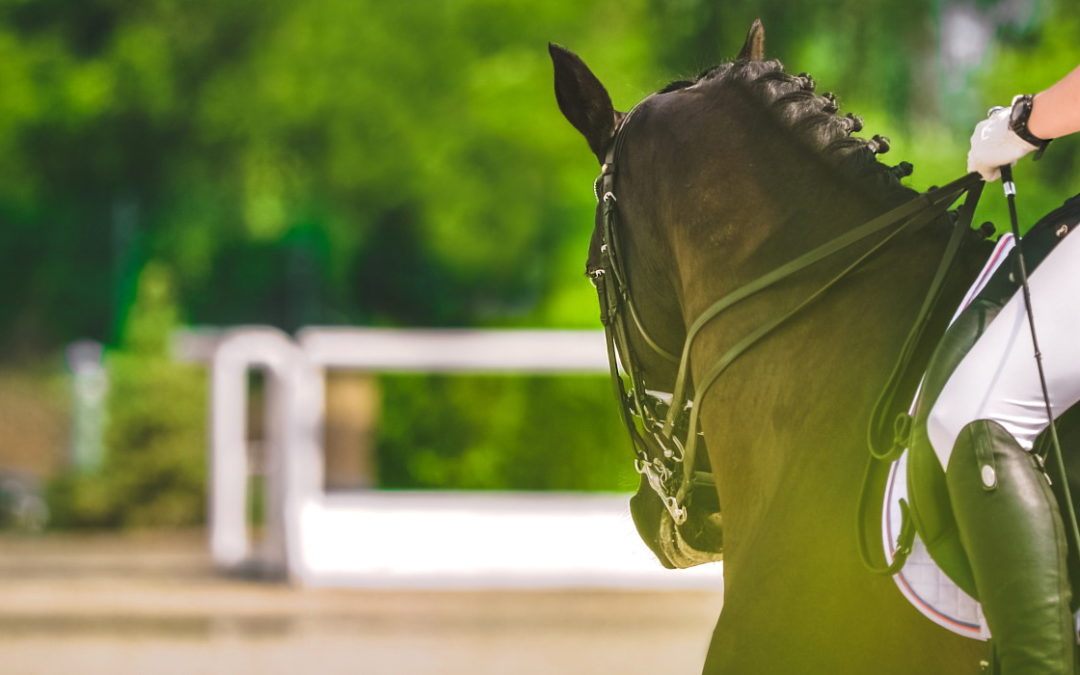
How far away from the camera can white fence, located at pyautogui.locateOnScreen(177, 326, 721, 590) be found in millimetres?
12391

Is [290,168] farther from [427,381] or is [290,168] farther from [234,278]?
[427,381]

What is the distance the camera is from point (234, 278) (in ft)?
99.3

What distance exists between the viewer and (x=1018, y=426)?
2.42m

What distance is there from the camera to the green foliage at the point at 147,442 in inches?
695

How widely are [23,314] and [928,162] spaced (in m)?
22.6

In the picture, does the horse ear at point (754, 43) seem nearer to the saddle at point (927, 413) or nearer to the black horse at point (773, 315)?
the black horse at point (773, 315)

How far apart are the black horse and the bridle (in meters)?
0.02

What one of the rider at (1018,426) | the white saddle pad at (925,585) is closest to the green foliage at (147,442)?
the white saddle pad at (925,585)

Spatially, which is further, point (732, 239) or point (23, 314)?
point (23, 314)

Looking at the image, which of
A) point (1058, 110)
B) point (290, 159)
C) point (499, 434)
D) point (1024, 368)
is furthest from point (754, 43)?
point (290, 159)

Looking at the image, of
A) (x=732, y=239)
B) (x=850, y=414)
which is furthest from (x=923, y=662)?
(x=732, y=239)

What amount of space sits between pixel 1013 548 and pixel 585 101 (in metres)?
1.46

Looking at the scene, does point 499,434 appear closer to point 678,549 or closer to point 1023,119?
point 678,549

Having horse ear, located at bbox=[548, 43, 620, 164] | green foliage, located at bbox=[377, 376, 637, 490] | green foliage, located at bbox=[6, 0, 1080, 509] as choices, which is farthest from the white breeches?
green foliage, located at bbox=[6, 0, 1080, 509]
